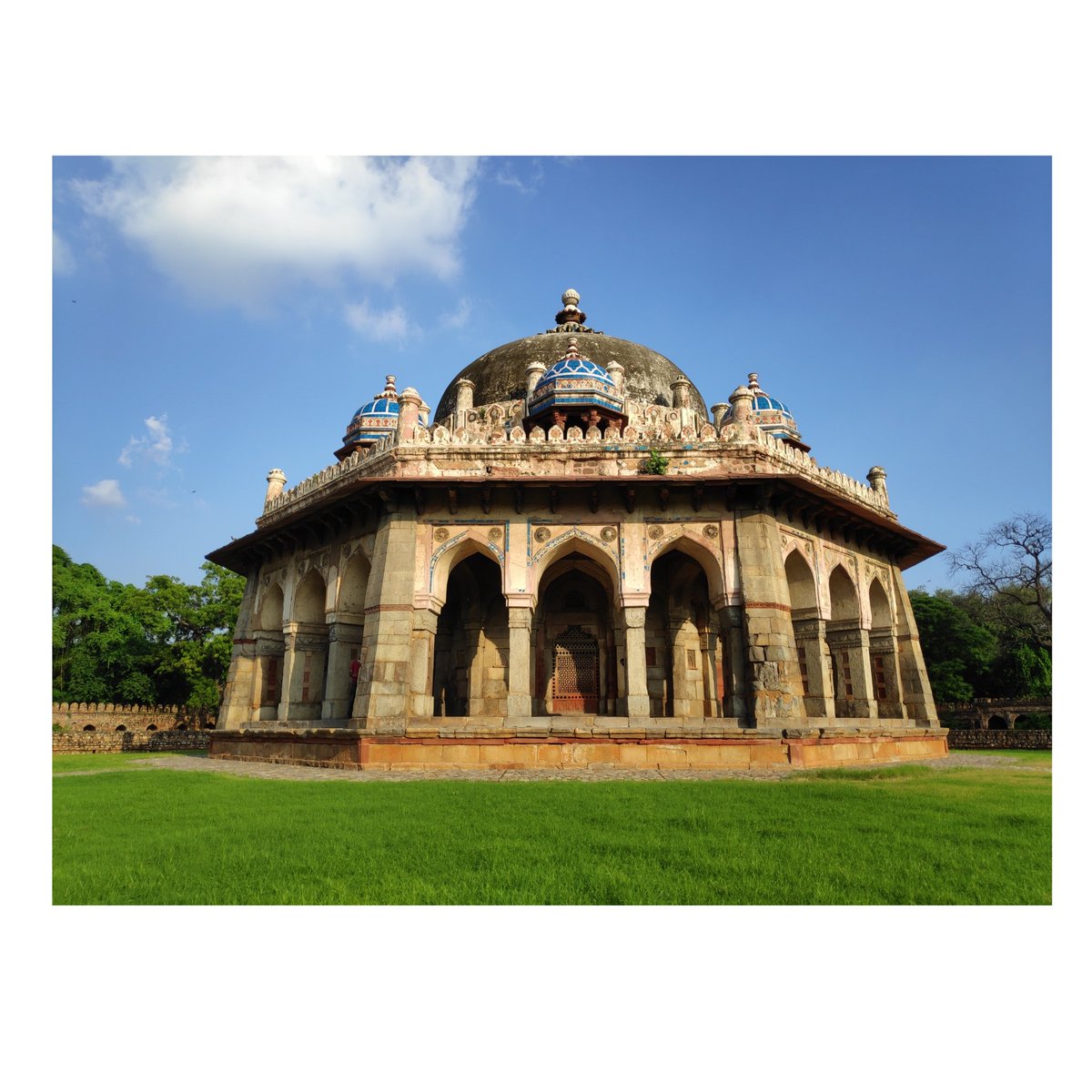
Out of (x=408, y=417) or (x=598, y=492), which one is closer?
(x=598, y=492)

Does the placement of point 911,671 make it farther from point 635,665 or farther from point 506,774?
point 506,774

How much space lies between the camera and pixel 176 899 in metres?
4.77

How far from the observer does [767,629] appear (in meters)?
15.3

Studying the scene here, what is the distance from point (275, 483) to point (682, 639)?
42.2 feet

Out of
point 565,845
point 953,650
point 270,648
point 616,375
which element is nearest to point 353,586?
point 270,648

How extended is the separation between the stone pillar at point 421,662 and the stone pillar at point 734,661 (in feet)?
20.4

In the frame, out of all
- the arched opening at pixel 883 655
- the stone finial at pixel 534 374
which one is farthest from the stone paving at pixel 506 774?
the stone finial at pixel 534 374

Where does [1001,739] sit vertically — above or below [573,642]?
below

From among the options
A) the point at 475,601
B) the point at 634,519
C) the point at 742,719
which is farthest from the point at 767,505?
the point at 475,601

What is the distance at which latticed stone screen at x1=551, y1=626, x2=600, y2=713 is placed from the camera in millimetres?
19219

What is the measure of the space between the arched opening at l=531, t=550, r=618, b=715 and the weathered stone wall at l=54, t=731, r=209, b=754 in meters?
16.8

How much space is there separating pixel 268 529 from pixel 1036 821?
704 inches

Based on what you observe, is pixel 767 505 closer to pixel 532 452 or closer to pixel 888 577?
pixel 532 452

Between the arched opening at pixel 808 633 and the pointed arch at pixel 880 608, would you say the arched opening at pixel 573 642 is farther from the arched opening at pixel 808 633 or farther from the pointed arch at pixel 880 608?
the pointed arch at pixel 880 608
